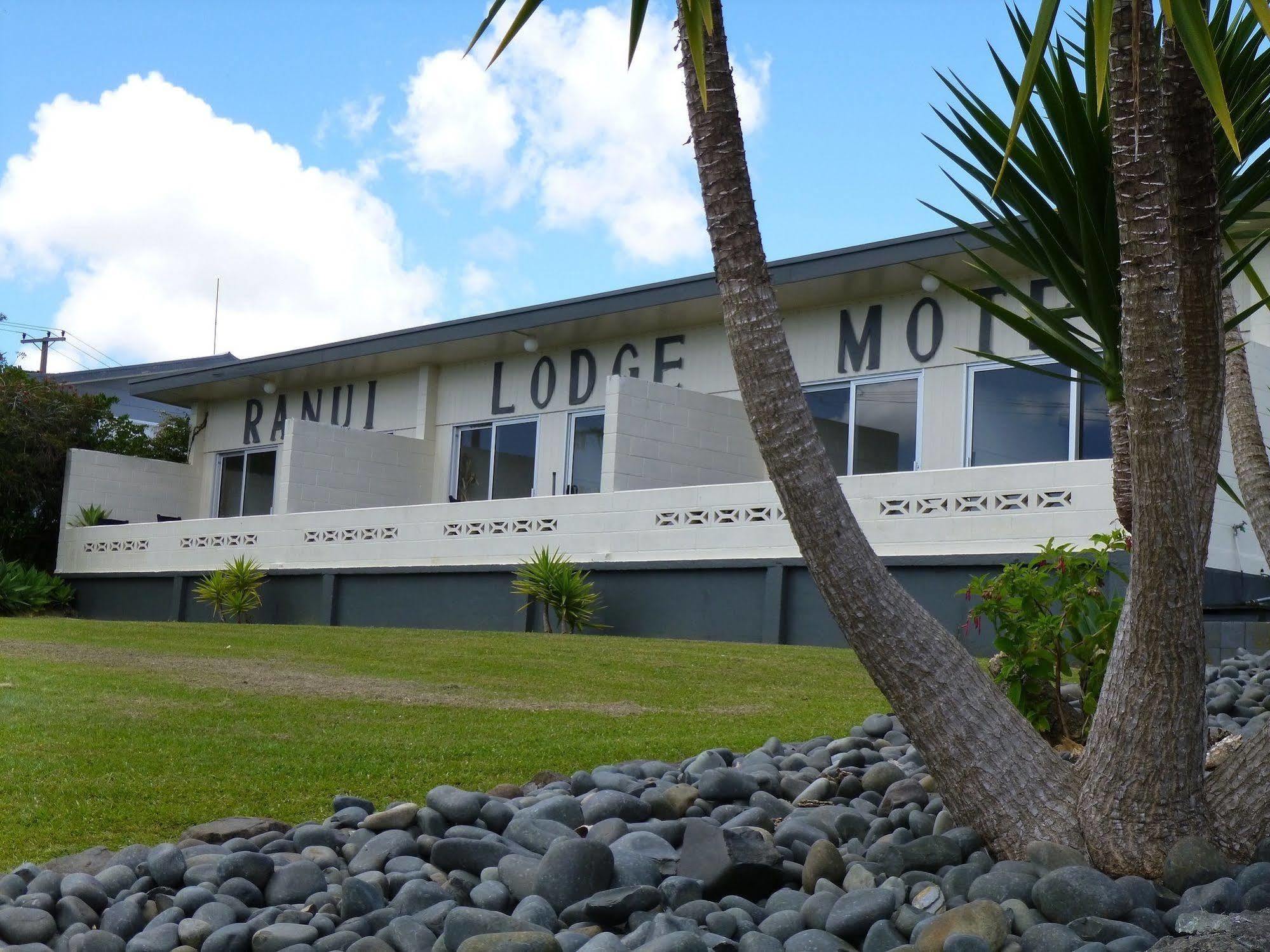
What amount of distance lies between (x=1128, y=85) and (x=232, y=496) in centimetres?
2450

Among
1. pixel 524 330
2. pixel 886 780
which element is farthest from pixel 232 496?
pixel 886 780

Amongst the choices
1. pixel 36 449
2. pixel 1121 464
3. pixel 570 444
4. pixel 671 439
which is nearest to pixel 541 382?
pixel 570 444

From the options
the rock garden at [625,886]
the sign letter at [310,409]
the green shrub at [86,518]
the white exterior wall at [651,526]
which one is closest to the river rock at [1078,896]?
the rock garden at [625,886]

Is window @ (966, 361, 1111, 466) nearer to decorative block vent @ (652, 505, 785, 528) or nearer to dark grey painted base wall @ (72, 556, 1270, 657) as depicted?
dark grey painted base wall @ (72, 556, 1270, 657)

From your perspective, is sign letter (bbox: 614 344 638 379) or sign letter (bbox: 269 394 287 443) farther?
sign letter (bbox: 269 394 287 443)

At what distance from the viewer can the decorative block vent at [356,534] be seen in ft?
61.8

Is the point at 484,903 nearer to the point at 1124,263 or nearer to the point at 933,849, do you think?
the point at 933,849

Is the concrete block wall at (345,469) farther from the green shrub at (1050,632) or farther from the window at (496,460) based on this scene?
the green shrub at (1050,632)

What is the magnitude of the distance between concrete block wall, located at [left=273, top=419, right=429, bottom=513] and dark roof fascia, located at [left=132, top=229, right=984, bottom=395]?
1446 millimetres

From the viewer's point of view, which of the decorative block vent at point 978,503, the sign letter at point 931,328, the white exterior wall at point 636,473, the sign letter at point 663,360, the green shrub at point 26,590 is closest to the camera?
the decorative block vent at point 978,503

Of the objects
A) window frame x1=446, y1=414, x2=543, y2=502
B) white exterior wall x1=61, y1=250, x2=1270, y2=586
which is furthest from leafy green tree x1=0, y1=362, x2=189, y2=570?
window frame x1=446, y1=414, x2=543, y2=502

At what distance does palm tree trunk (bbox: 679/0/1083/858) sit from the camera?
3.95 m

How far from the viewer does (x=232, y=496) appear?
1032 inches

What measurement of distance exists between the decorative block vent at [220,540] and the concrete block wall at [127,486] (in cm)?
391
